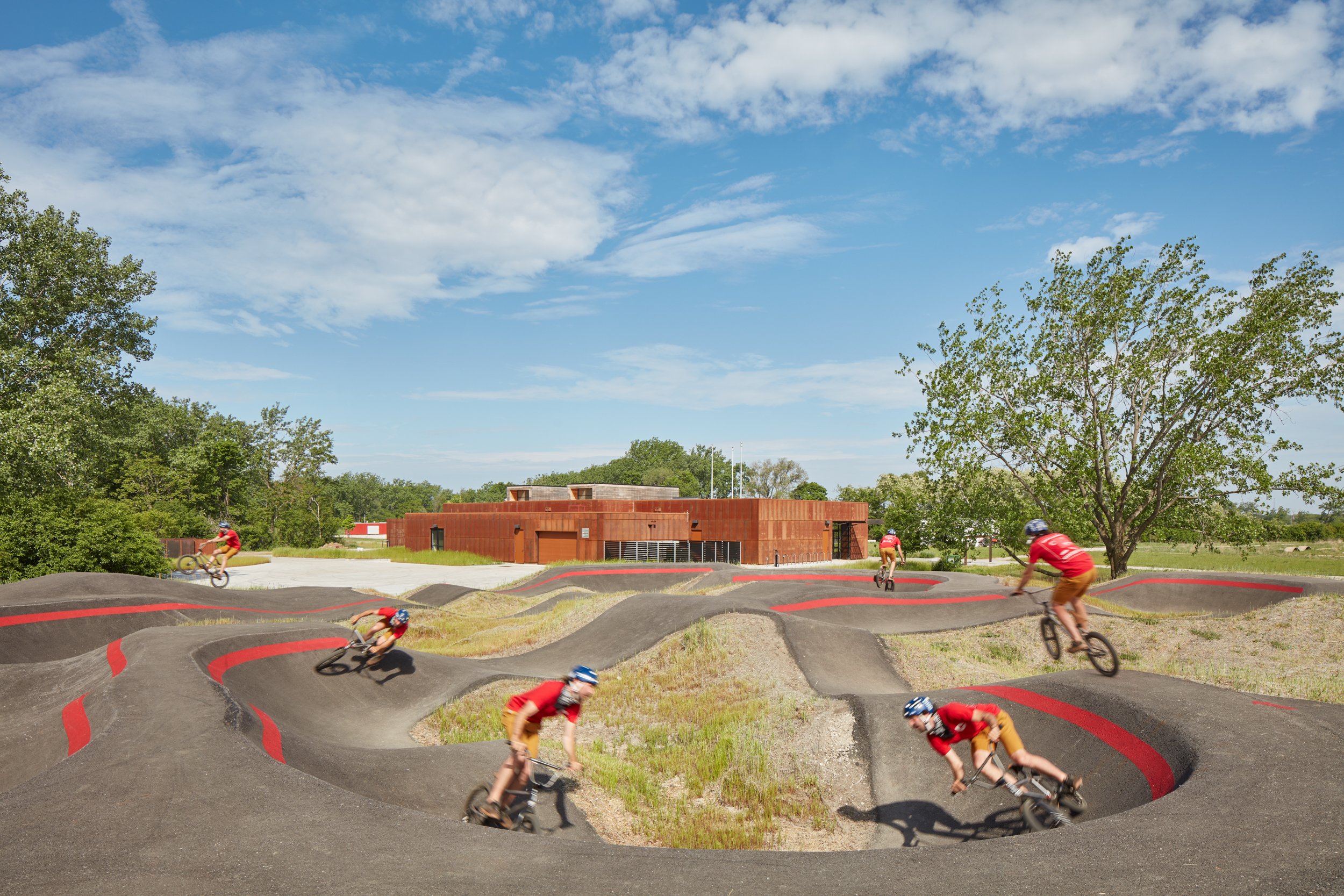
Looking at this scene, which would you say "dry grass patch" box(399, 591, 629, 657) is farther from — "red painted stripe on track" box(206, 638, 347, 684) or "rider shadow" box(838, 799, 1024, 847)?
"rider shadow" box(838, 799, 1024, 847)

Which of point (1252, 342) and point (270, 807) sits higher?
point (1252, 342)

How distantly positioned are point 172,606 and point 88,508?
684 inches

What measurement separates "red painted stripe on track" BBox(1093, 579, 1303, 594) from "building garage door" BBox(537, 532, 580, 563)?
3879 cm

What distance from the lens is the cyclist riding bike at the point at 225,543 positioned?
24.0 m

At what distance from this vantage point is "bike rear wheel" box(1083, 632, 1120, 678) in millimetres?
10453

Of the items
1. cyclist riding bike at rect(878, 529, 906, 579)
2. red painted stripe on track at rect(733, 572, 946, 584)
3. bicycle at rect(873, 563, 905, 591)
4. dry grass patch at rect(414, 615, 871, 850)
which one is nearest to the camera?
dry grass patch at rect(414, 615, 871, 850)

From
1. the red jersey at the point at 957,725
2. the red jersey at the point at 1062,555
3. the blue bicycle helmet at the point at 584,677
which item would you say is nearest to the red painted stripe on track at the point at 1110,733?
the red jersey at the point at 957,725

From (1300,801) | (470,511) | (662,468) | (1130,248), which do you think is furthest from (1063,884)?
(662,468)

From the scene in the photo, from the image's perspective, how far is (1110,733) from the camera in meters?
9.75

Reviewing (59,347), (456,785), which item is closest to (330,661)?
(456,785)

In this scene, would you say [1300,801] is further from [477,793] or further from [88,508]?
[88,508]

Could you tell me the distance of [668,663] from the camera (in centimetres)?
1723

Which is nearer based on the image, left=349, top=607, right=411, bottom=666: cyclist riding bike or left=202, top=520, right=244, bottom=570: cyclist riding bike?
left=349, top=607, right=411, bottom=666: cyclist riding bike

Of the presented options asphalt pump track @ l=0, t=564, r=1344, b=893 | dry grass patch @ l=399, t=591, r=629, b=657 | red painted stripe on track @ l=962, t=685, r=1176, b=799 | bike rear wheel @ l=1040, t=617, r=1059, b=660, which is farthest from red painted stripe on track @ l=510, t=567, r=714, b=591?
bike rear wheel @ l=1040, t=617, r=1059, b=660
